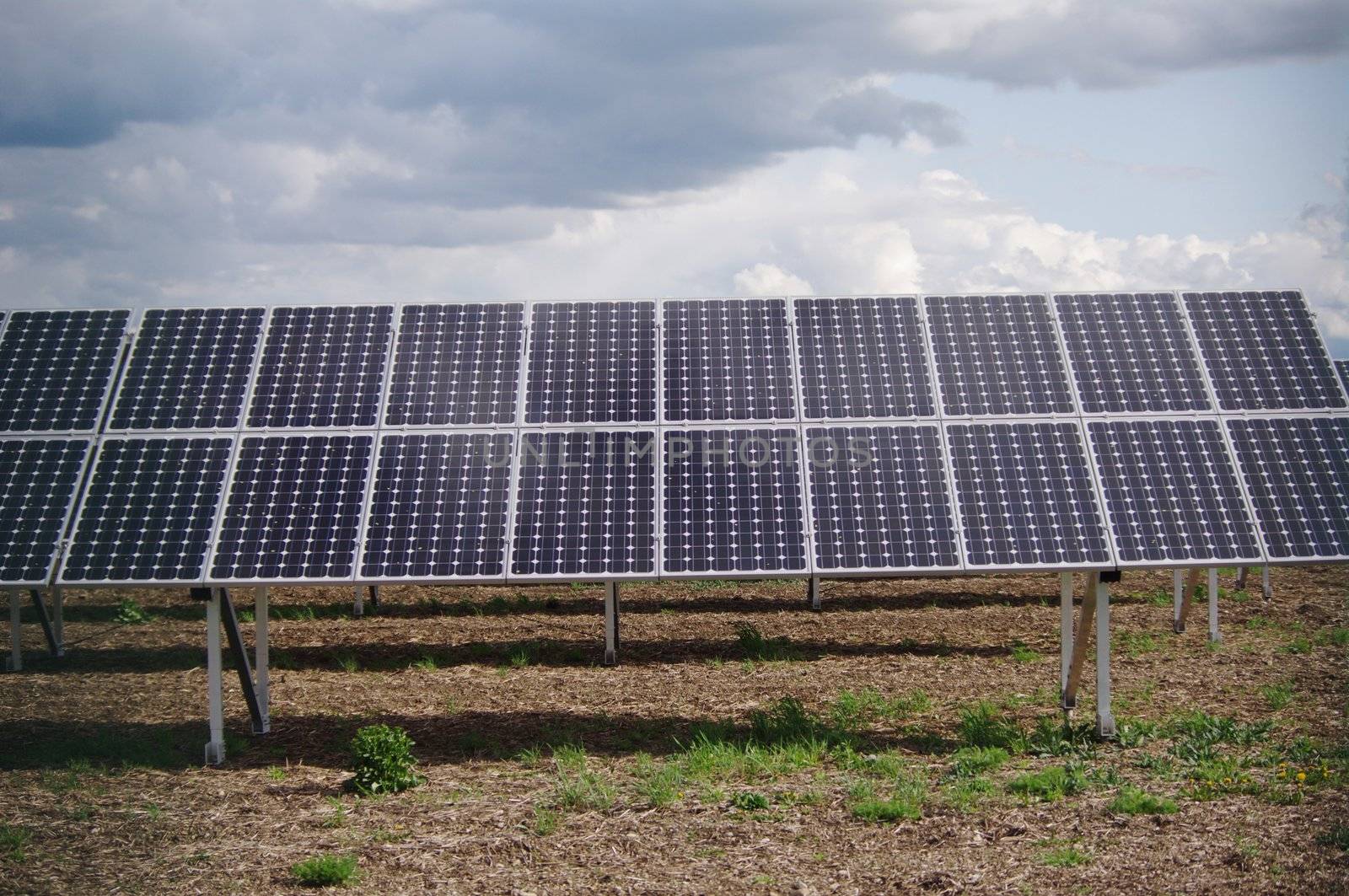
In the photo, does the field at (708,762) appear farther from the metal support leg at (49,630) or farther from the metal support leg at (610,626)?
the metal support leg at (49,630)

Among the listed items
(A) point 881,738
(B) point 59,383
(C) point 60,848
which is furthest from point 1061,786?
(B) point 59,383

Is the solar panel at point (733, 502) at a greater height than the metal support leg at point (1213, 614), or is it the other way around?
the solar panel at point (733, 502)

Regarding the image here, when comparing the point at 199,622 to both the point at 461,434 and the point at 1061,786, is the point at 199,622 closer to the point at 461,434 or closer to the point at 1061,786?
the point at 461,434

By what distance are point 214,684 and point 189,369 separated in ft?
14.0

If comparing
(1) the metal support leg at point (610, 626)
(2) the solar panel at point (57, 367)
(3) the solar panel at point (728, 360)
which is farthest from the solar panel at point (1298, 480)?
(2) the solar panel at point (57, 367)

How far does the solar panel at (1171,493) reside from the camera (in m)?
13.1

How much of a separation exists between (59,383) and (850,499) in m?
10.5

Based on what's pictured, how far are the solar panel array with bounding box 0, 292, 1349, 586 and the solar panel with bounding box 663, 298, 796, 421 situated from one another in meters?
0.04

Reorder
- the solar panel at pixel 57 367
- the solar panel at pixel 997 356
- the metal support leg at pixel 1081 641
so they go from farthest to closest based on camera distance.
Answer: the solar panel at pixel 57 367 → the solar panel at pixel 997 356 → the metal support leg at pixel 1081 641

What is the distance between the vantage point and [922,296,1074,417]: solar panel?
14453 millimetres

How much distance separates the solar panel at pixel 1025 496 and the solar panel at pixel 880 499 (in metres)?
0.26

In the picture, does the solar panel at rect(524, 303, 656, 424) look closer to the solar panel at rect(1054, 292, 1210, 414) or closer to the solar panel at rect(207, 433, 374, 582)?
the solar panel at rect(207, 433, 374, 582)

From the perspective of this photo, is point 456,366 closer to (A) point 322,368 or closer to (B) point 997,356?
(A) point 322,368

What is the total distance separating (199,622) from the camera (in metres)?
23.6
